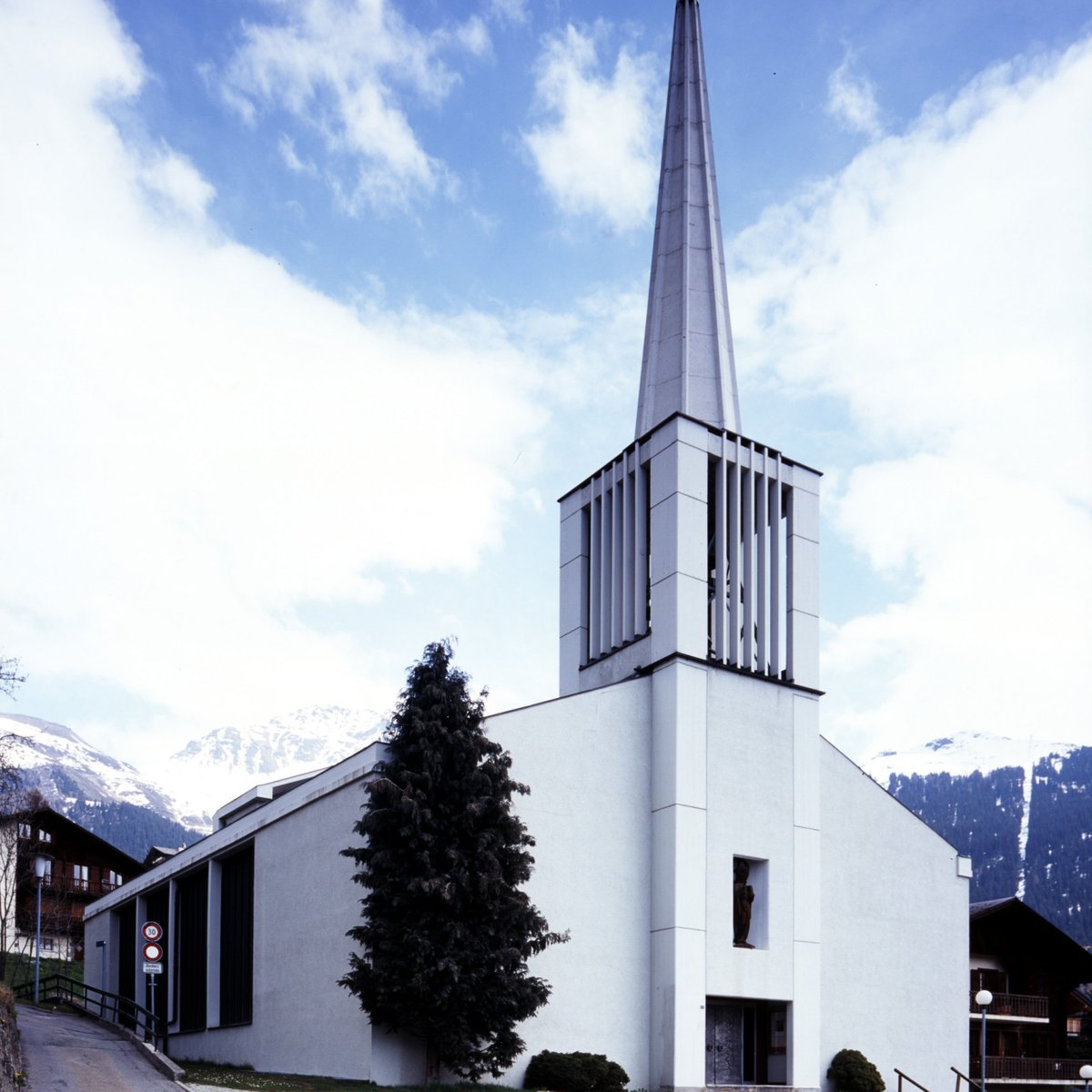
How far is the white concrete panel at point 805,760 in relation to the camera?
3659cm

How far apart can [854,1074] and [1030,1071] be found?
20.7 metres

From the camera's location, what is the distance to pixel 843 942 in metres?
37.2

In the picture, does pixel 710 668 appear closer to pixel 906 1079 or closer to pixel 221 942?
pixel 906 1079

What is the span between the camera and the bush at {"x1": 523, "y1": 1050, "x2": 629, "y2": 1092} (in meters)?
30.7

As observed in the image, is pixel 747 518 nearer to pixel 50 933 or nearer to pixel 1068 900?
pixel 50 933

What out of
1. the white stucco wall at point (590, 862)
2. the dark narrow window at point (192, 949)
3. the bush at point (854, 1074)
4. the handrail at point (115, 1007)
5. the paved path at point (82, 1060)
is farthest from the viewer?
the dark narrow window at point (192, 949)

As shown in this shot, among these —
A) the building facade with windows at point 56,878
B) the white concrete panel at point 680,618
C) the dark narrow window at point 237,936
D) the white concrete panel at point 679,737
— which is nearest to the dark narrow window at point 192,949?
the dark narrow window at point 237,936

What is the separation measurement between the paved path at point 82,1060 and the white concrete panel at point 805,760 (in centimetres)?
1702

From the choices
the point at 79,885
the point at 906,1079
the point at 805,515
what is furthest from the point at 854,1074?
the point at 79,885

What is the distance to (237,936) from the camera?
39594mm

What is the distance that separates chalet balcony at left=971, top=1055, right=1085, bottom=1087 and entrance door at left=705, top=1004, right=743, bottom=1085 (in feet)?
60.5

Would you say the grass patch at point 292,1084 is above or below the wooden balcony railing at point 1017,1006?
above

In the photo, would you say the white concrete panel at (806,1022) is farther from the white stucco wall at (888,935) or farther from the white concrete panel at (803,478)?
the white concrete panel at (803,478)

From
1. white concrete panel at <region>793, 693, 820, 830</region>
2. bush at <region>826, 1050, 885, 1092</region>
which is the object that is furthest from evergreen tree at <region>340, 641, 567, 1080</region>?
bush at <region>826, 1050, 885, 1092</region>
